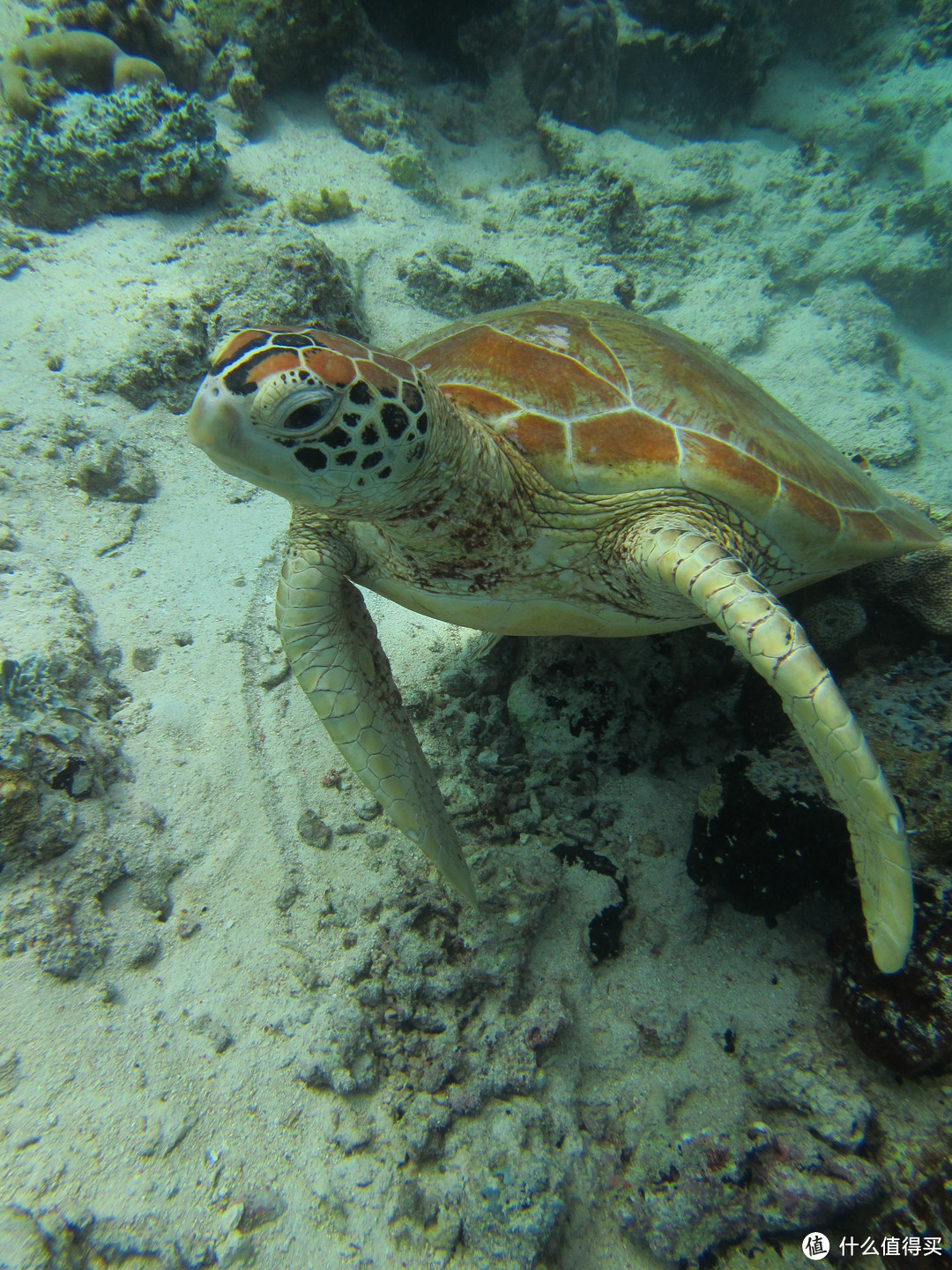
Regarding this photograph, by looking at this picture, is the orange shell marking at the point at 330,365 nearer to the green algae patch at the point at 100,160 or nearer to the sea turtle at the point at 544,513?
the sea turtle at the point at 544,513

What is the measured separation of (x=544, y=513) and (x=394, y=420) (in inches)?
23.4

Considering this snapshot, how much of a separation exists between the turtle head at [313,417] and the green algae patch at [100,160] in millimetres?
4209

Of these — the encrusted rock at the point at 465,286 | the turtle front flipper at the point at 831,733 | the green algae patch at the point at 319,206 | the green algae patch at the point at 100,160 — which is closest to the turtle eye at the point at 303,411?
the turtle front flipper at the point at 831,733

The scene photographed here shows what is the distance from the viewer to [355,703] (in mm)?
1753

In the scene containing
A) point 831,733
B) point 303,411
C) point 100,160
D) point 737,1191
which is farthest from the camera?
point 100,160

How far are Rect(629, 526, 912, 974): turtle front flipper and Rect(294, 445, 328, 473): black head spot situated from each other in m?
0.96

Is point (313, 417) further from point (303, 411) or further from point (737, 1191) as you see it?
point (737, 1191)

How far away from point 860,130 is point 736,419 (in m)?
10.4

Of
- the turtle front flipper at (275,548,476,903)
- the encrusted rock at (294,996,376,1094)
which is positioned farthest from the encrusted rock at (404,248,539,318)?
the encrusted rock at (294,996,376,1094)

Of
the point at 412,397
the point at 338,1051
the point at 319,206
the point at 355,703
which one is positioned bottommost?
the point at 338,1051

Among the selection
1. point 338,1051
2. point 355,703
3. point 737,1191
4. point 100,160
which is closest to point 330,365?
point 355,703

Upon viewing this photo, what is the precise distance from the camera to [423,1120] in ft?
4.72

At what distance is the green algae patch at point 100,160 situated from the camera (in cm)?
384

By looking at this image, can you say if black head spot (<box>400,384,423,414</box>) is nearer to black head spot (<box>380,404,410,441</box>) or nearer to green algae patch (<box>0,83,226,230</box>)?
black head spot (<box>380,404,410,441</box>)
